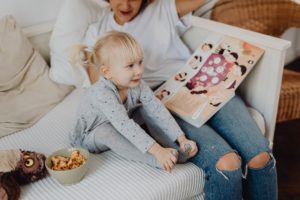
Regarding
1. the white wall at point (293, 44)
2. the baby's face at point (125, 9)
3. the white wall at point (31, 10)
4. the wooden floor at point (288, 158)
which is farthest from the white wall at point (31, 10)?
the white wall at point (293, 44)

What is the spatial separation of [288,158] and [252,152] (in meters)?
0.68

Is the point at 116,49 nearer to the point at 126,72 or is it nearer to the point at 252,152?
the point at 126,72

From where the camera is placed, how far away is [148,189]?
120cm

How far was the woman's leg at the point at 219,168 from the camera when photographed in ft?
4.20

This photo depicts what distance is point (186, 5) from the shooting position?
167 centimetres

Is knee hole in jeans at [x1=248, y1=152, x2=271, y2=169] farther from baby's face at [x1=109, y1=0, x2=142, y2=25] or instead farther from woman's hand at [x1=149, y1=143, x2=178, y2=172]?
baby's face at [x1=109, y1=0, x2=142, y2=25]

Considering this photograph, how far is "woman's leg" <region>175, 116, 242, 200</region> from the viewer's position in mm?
1279

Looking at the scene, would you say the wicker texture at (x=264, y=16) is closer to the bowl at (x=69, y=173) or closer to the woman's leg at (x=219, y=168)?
the woman's leg at (x=219, y=168)

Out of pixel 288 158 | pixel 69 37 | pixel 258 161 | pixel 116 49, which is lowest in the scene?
pixel 288 158

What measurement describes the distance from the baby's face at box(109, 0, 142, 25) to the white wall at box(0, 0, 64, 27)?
15.1 inches

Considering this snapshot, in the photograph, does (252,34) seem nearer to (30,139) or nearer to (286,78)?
(286,78)

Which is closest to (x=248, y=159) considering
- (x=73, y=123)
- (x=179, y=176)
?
(x=179, y=176)

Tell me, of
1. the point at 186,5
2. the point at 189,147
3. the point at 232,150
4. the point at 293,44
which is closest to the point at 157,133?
the point at 189,147

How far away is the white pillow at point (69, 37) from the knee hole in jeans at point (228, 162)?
686 millimetres
